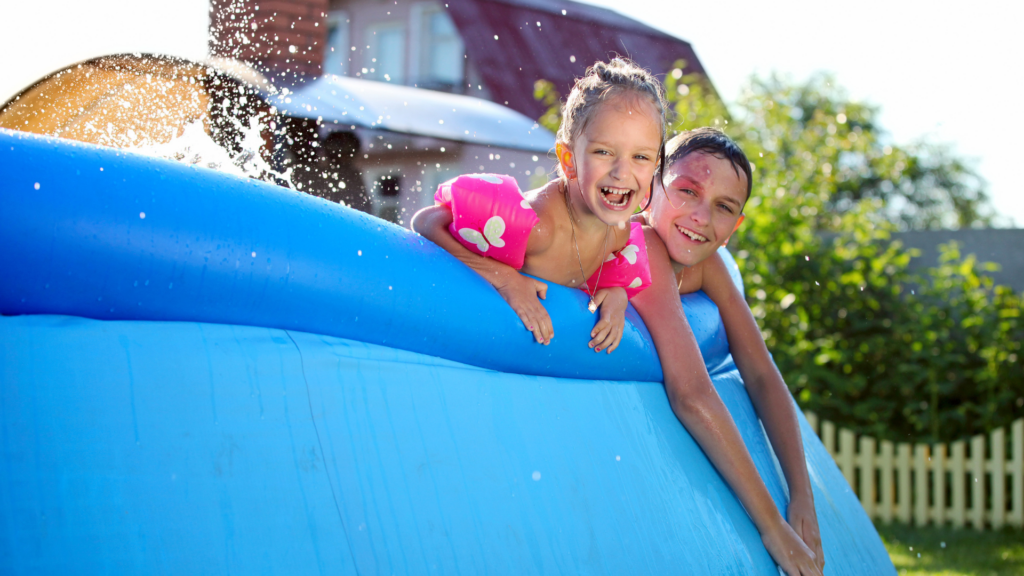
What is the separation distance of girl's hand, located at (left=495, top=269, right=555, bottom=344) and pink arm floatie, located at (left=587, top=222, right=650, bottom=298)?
28 cm

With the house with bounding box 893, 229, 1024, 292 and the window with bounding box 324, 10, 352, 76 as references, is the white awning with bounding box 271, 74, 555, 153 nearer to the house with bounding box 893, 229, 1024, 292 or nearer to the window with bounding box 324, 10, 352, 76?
the house with bounding box 893, 229, 1024, 292

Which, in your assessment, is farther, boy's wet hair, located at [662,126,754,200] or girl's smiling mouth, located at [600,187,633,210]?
boy's wet hair, located at [662,126,754,200]

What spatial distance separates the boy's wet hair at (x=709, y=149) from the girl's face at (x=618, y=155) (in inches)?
20.8

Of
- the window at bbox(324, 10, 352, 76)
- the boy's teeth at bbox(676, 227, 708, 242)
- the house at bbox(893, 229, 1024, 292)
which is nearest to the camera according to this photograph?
the boy's teeth at bbox(676, 227, 708, 242)

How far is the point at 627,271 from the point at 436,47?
1157cm

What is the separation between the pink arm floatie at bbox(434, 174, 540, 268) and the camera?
1.65m

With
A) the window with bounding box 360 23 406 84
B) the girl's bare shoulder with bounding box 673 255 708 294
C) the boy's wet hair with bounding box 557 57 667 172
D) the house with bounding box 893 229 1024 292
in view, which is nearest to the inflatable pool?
the boy's wet hair with bounding box 557 57 667 172

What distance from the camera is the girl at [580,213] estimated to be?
1654mm

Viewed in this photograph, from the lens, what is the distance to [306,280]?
1.28m

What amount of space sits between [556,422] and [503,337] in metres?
0.18

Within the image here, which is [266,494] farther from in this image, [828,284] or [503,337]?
[828,284]

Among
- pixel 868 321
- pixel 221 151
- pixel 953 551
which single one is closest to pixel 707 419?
pixel 221 151

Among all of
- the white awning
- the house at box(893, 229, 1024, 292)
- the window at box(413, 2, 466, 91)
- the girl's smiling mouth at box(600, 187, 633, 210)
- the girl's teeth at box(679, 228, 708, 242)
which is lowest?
the window at box(413, 2, 466, 91)

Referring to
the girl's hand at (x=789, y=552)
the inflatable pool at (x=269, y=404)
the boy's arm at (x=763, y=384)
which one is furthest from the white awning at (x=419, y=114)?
the girl's hand at (x=789, y=552)
